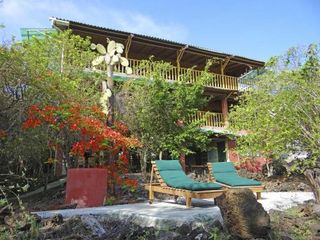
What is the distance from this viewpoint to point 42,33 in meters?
14.2

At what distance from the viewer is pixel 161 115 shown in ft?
45.2

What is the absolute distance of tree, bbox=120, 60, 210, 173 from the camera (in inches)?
533

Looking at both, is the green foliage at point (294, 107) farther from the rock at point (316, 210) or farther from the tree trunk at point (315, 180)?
the rock at point (316, 210)

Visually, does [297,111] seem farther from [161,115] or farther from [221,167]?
[161,115]

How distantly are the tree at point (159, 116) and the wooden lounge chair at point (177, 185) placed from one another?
5084 mm

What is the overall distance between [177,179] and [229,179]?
144 cm

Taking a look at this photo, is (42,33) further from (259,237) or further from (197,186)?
(259,237)

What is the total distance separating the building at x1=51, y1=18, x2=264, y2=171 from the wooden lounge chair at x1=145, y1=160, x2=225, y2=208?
927 centimetres

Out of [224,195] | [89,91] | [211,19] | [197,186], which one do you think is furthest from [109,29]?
[224,195]

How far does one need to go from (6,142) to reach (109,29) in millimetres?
10167

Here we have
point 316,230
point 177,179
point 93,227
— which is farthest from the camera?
point 177,179

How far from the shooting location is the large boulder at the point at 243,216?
15.2 ft

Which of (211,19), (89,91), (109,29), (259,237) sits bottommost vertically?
(259,237)

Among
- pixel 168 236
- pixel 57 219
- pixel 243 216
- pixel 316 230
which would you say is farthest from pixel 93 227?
pixel 316 230
